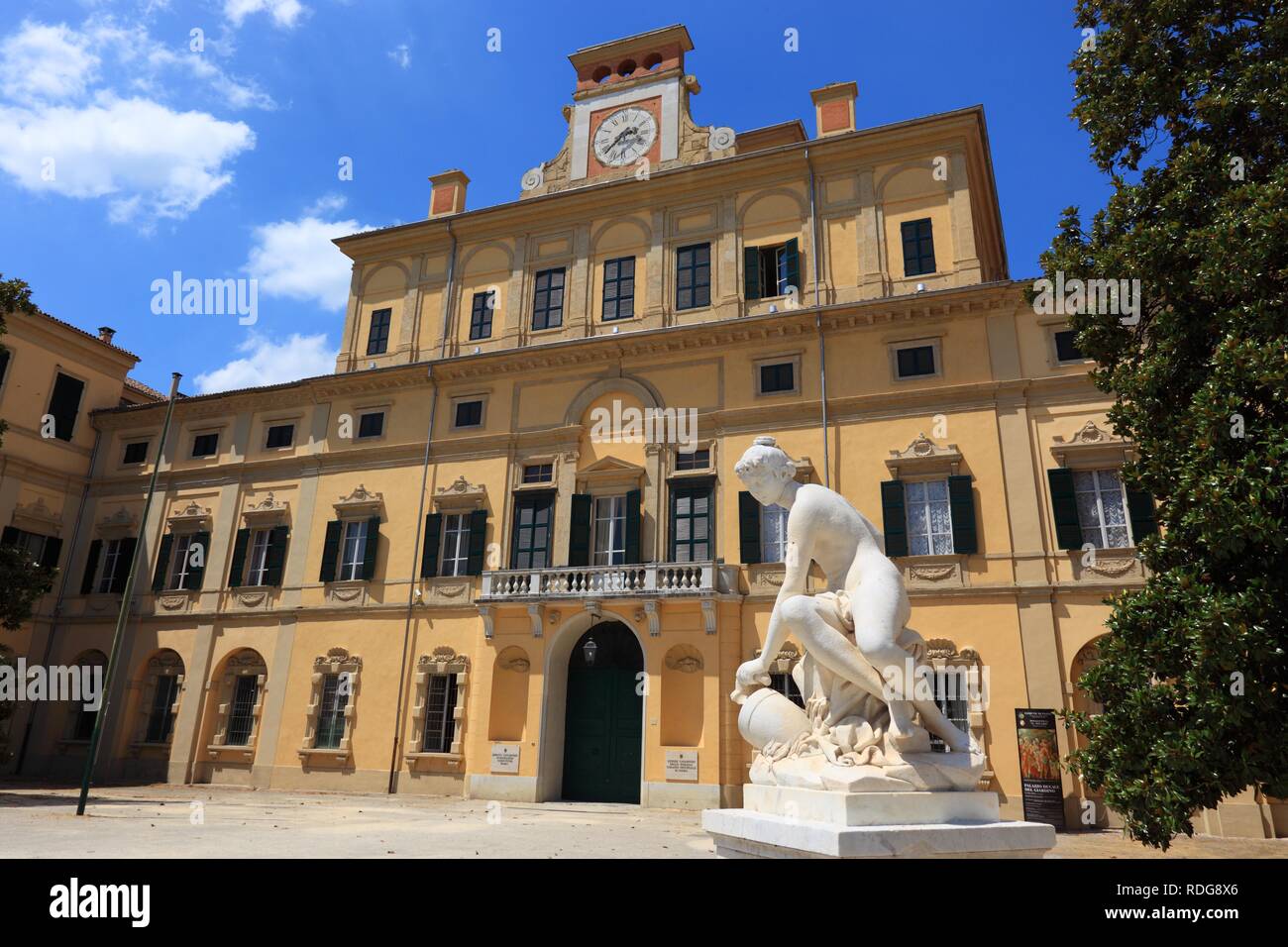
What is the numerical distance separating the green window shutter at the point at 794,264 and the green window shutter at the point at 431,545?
11.3 metres

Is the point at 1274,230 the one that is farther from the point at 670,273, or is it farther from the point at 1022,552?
the point at 670,273

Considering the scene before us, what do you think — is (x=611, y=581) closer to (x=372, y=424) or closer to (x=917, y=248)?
(x=372, y=424)

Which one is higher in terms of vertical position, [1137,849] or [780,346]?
[780,346]

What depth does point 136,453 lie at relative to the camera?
27.5 m

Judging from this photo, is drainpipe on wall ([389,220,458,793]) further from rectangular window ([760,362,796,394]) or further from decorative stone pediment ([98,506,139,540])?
decorative stone pediment ([98,506,139,540])

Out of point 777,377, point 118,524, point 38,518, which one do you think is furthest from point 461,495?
point 38,518

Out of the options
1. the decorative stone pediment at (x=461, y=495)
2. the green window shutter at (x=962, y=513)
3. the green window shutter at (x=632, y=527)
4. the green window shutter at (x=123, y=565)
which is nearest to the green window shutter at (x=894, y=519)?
the green window shutter at (x=962, y=513)

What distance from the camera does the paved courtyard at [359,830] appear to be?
367 inches

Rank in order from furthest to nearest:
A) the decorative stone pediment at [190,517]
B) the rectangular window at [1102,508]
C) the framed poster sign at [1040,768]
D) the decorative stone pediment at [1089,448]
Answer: the decorative stone pediment at [190,517] < the decorative stone pediment at [1089,448] < the rectangular window at [1102,508] < the framed poster sign at [1040,768]

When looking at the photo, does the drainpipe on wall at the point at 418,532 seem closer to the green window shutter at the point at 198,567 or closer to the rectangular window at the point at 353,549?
the rectangular window at the point at 353,549

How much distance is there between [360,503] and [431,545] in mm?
2820

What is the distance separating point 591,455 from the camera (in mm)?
21516

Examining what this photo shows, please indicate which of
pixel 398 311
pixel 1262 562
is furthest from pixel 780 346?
pixel 1262 562

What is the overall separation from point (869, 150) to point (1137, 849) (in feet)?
55.8
